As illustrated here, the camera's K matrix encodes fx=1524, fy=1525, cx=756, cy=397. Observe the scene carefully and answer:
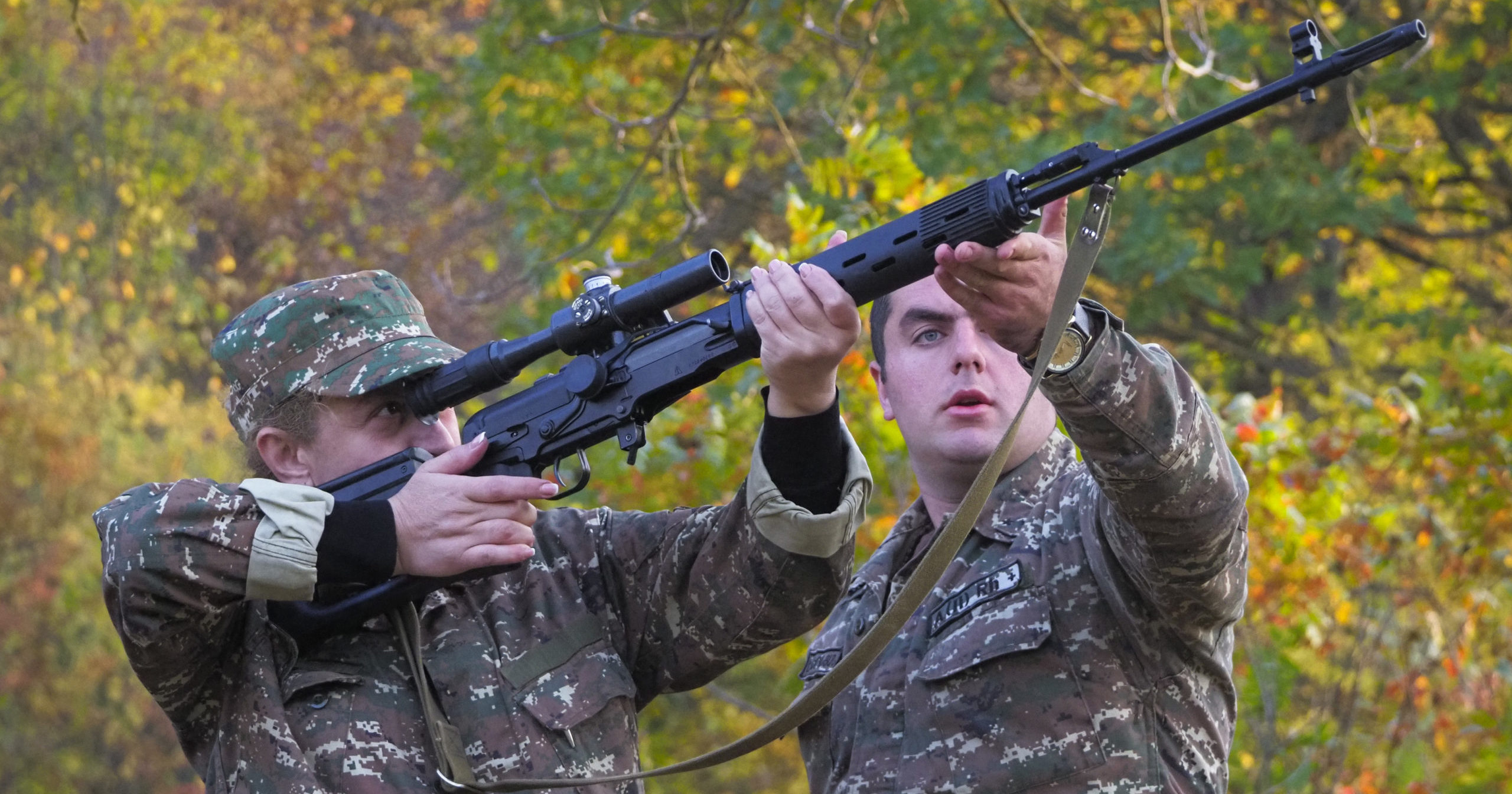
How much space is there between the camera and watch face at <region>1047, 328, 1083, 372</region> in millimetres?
2453

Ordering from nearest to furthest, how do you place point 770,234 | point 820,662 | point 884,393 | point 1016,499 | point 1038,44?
1. point 1016,499
2. point 820,662
3. point 884,393
4. point 1038,44
5. point 770,234

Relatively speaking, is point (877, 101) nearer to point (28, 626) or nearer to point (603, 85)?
point (603, 85)

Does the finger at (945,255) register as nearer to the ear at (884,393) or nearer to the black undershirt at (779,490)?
the black undershirt at (779,490)

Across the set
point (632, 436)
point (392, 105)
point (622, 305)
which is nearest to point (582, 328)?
point (622, 305)

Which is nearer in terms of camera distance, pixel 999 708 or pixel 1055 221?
pixel 1055 221

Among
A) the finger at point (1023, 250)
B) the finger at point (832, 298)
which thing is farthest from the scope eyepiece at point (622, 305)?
the finger at point (1023, 250)

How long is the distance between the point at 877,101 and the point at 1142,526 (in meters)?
7.67

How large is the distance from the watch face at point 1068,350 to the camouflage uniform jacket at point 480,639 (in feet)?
1.74

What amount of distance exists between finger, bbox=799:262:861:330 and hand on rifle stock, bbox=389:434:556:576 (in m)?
0.63

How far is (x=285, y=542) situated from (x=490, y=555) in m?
0.37

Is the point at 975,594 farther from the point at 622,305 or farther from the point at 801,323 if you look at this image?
the point at 622,305

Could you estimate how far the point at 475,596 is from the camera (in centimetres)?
Answer: 306

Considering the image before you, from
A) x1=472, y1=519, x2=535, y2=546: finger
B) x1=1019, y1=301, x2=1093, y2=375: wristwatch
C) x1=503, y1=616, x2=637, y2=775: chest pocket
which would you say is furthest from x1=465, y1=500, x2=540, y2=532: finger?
x1=1019, y1=301, x2=1093, y2=375: wristwatch

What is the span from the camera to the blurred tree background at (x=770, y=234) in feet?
21.9
